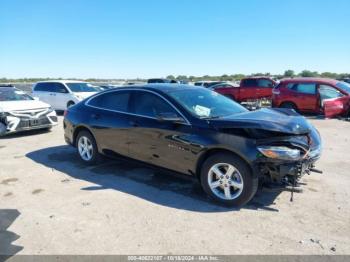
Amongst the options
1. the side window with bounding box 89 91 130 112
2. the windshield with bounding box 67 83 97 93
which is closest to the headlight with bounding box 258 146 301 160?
the side window with bounding box 89 91 130 112

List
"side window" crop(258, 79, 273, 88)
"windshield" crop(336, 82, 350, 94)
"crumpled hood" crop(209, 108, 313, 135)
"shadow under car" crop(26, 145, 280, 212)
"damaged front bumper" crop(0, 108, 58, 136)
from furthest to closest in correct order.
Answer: "side window" crop(258, 79, 273, 88) → "windshield" crop(336, 82, 350, 94) → "damaged front bumper" crop(0, 108, 58, 136) → "shadow under car" crop(26, 145, 280, 212) → "crumpled hood" crop(209, 108, 313, 135)

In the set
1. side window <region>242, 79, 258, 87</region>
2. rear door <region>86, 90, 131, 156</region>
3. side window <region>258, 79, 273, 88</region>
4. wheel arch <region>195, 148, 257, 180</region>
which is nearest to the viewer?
wheel arch <region>195, 148, 257, 180</region>

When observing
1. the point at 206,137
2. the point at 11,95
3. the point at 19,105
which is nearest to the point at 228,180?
the point at 206,137

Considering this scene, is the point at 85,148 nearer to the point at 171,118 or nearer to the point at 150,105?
the point at 150,105

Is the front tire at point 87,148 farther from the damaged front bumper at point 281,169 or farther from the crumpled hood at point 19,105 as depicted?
the crumpled hood at point 19,105

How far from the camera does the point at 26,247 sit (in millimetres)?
3393

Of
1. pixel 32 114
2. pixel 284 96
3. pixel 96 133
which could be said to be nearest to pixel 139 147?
pixel 96 133

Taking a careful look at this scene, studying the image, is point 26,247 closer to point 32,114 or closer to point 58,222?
point 58,222

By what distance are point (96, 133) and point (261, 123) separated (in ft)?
10.6

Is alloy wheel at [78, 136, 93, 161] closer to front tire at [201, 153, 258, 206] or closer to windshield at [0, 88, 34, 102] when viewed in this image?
front tire at [201, 153, 258, 206]

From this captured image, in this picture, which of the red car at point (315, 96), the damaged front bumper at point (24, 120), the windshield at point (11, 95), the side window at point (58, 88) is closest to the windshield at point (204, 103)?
the damaged front bumper at point (24, 120)

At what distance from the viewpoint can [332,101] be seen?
12.7 m

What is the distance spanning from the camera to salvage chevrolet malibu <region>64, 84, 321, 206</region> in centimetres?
407

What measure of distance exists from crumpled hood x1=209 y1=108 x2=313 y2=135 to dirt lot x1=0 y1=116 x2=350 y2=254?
1050 millimetres
